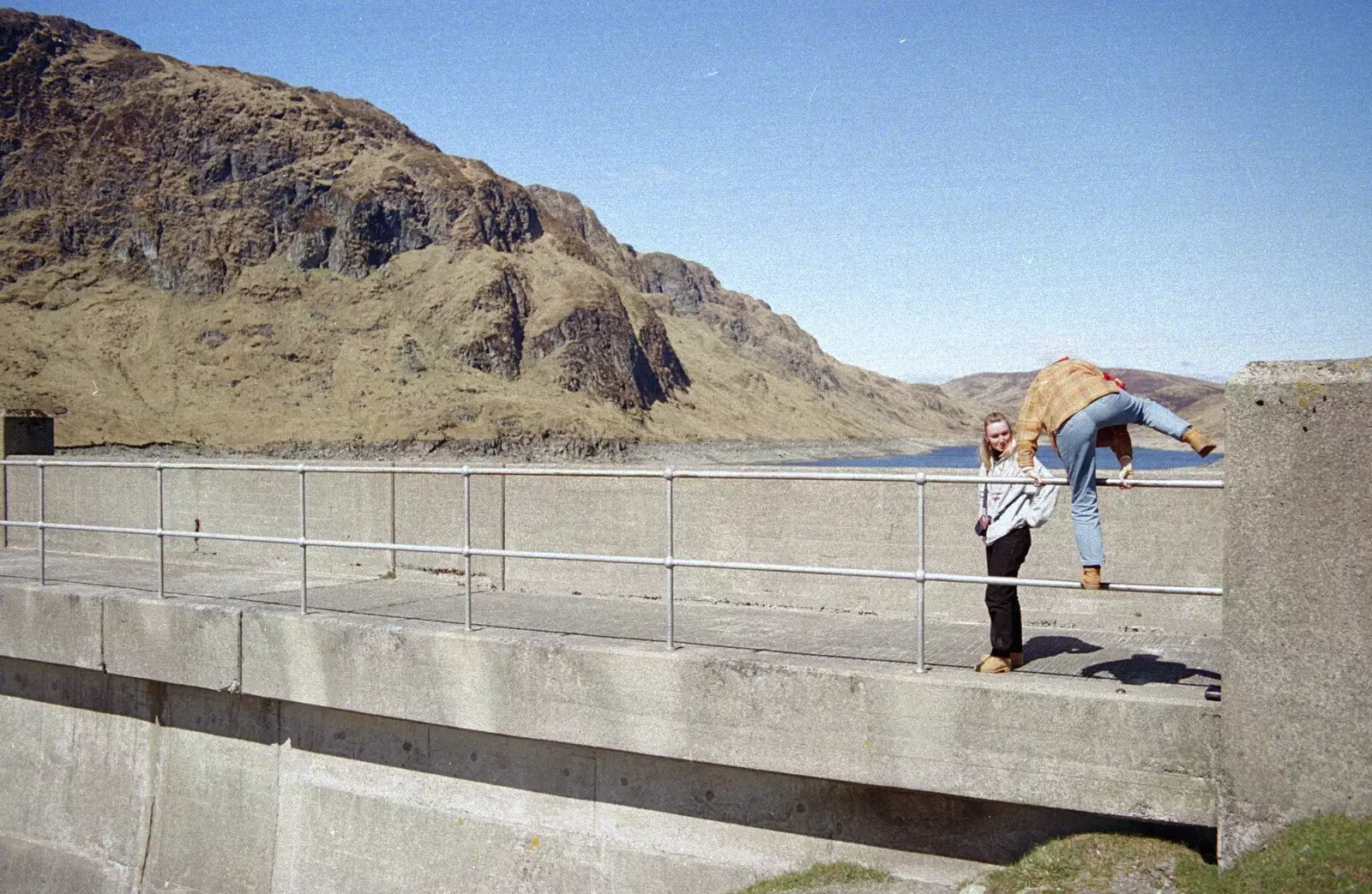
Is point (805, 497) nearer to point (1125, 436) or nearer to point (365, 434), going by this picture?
point (1125, 436)

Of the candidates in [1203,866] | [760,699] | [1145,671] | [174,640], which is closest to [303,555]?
[174,640]

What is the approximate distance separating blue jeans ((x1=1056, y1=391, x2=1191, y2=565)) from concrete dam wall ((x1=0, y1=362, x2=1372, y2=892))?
1.92 ft

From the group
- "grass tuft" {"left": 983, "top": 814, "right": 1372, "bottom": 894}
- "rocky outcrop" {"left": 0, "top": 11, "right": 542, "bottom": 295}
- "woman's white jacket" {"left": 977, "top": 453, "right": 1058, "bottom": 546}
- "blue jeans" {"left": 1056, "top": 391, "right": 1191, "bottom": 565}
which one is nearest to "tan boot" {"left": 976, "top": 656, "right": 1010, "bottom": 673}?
"woman's white jacket" {"left": 977, "top": 453, "right": 1058, "bottom": 546}

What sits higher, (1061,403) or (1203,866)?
(1061,403)

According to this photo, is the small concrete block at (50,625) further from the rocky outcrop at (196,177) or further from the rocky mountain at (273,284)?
the rocky outcrop at (196,177)

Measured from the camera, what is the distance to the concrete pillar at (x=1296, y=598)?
443cm

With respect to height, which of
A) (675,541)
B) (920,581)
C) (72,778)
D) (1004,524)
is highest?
(1004,524)

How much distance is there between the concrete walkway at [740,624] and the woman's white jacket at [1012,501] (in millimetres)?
733

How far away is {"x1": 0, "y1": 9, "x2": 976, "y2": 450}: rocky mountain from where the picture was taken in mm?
91375

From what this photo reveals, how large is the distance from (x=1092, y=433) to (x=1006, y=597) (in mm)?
915

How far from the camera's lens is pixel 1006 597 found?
224 inches

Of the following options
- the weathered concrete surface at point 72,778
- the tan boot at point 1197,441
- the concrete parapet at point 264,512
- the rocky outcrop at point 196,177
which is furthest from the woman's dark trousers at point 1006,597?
the rocky outcrop at point 196,177

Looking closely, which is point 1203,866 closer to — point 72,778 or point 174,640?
point 174,640

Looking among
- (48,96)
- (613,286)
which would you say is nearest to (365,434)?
(613,286)
